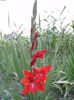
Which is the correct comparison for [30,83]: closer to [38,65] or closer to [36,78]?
[36,78]

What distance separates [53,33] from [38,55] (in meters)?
2.01

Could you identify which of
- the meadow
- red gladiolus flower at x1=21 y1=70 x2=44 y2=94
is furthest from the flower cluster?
the meadow

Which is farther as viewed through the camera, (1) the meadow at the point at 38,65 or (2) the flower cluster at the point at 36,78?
(1) the meadow at the point at 38,65

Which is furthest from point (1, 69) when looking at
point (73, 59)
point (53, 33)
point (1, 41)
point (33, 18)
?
point (53, 33)

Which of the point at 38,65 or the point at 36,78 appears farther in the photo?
the point at 38,65

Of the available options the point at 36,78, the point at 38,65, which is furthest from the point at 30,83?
the point at 38,65

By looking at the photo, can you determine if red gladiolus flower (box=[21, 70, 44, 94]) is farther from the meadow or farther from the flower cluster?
the meadow

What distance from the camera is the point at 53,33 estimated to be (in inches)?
102

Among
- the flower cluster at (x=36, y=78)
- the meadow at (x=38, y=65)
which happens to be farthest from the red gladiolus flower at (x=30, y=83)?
the meadow at (x=38, y=65)

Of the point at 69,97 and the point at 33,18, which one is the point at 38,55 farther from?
the point at 69,97

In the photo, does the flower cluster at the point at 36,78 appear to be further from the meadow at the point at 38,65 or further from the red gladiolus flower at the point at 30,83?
the meadow at the point at 38,65

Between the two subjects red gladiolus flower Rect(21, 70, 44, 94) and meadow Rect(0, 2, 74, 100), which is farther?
meadow Rect(0, 2, 74, 100)

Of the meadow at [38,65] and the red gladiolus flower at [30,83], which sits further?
the meadow at [38,65]

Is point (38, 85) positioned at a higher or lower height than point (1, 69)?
higher
